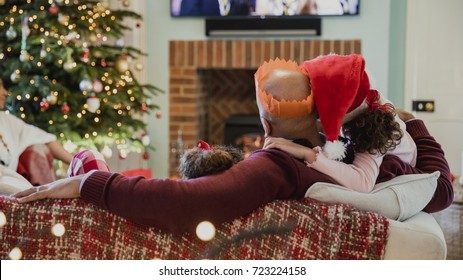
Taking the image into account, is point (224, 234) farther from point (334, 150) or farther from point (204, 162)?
point (334, 150)

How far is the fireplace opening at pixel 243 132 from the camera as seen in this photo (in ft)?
16.9

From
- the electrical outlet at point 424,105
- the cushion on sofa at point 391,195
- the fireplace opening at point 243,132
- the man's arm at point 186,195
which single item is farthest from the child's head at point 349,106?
the fireplace opening at point 243,132

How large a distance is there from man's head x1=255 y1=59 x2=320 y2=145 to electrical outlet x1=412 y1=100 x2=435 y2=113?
3293 millimetres

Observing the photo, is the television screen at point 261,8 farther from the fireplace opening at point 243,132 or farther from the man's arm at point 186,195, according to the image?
the man's arm at point 186,195

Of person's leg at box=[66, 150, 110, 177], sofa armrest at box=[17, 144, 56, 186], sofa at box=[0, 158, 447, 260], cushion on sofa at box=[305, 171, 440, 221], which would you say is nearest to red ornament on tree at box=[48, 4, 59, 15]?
sofa armrest at box=[17, 144, 56, 186]

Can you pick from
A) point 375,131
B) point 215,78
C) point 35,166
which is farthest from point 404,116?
point 215,78

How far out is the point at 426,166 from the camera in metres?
1.97

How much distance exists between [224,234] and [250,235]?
0.06 m

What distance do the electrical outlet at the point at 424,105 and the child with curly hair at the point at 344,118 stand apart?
3.19 metres

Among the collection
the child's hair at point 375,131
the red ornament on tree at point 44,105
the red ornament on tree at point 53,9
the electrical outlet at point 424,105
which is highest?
the red ornament on tree at point 53,9

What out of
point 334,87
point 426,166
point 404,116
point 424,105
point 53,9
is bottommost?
point 424,105

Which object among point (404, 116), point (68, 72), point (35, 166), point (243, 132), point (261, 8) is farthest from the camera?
point (243, 132)

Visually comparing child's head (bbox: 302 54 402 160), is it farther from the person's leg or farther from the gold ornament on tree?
the gold ornament on tree

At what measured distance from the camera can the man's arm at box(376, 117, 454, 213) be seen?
73.1 inches
